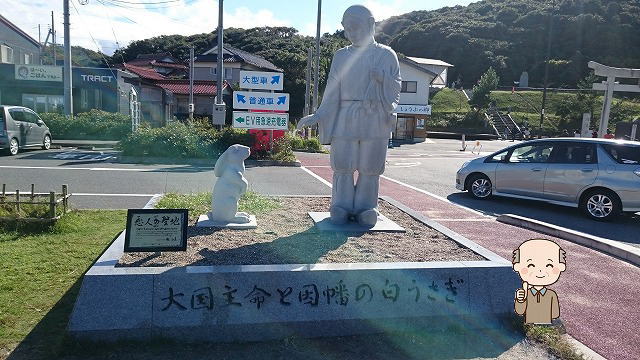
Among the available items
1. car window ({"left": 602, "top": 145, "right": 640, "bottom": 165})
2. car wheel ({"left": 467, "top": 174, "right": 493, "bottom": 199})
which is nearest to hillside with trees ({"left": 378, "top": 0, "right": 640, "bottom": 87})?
car wheel ({"left": 467, "top": 174, "right": 493, "bottom": 199})

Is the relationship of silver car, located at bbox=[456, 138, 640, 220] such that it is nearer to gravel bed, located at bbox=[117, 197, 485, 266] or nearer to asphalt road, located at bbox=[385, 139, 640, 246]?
asphalt road, located at bbox=[385, 139, 640, 246]

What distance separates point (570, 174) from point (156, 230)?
7783 mm

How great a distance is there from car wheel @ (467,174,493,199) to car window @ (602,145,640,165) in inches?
94.2

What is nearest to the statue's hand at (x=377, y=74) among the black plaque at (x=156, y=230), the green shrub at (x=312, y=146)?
the black plaque at (x=156, y=230)

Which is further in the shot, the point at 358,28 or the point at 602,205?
the point at 602,205

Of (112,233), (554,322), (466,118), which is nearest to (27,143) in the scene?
(112,233)

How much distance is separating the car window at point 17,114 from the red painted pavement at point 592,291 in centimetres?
1387

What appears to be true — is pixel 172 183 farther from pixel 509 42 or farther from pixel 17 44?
pixel 509 42

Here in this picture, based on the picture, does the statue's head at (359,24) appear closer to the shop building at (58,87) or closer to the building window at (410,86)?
the shop building at (58,87)

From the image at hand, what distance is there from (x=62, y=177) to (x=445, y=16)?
83923 mm

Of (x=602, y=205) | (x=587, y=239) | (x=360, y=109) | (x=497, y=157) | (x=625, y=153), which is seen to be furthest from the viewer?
(x=497, y=157)

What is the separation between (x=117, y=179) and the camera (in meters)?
11.0

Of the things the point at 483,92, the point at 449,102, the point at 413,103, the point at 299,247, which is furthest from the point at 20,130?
the point at 449,102

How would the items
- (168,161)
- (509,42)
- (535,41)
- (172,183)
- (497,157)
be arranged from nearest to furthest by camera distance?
(497,157), (172,183), (168,161), (535,41), (509,42)
